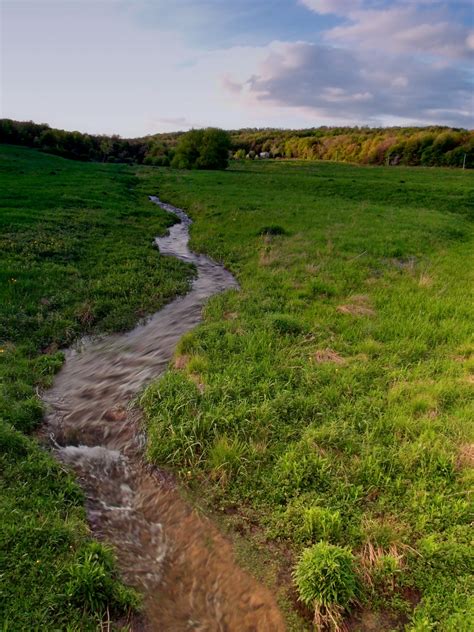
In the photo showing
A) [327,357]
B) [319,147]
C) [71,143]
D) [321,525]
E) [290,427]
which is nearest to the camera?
[321,525]

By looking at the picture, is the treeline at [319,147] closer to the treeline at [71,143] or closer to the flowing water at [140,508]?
the treeline at [71,143]

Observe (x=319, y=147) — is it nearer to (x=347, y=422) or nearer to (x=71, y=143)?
(x=71, y=143)

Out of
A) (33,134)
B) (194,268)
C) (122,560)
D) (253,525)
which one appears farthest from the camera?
(33,134)

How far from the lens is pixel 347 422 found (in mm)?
7238

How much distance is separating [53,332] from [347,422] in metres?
8.29

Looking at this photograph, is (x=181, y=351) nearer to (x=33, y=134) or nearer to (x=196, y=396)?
(x=196, y=396)

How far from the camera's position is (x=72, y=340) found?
1145 cm

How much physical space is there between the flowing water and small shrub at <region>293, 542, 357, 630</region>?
1.41ft

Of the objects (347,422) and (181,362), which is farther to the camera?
(181,362)

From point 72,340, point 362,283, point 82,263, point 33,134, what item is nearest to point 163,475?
point 72,340

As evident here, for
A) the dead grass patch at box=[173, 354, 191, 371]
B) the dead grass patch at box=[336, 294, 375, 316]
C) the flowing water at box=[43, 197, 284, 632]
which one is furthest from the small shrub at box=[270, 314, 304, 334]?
the flowing water at box=[43, 197, 284, 632]

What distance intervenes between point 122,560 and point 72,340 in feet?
23.7

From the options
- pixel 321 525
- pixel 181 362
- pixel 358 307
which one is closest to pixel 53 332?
pixel 181 362

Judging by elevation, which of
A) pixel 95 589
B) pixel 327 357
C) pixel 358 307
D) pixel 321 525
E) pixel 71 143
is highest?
pixel 71 143
